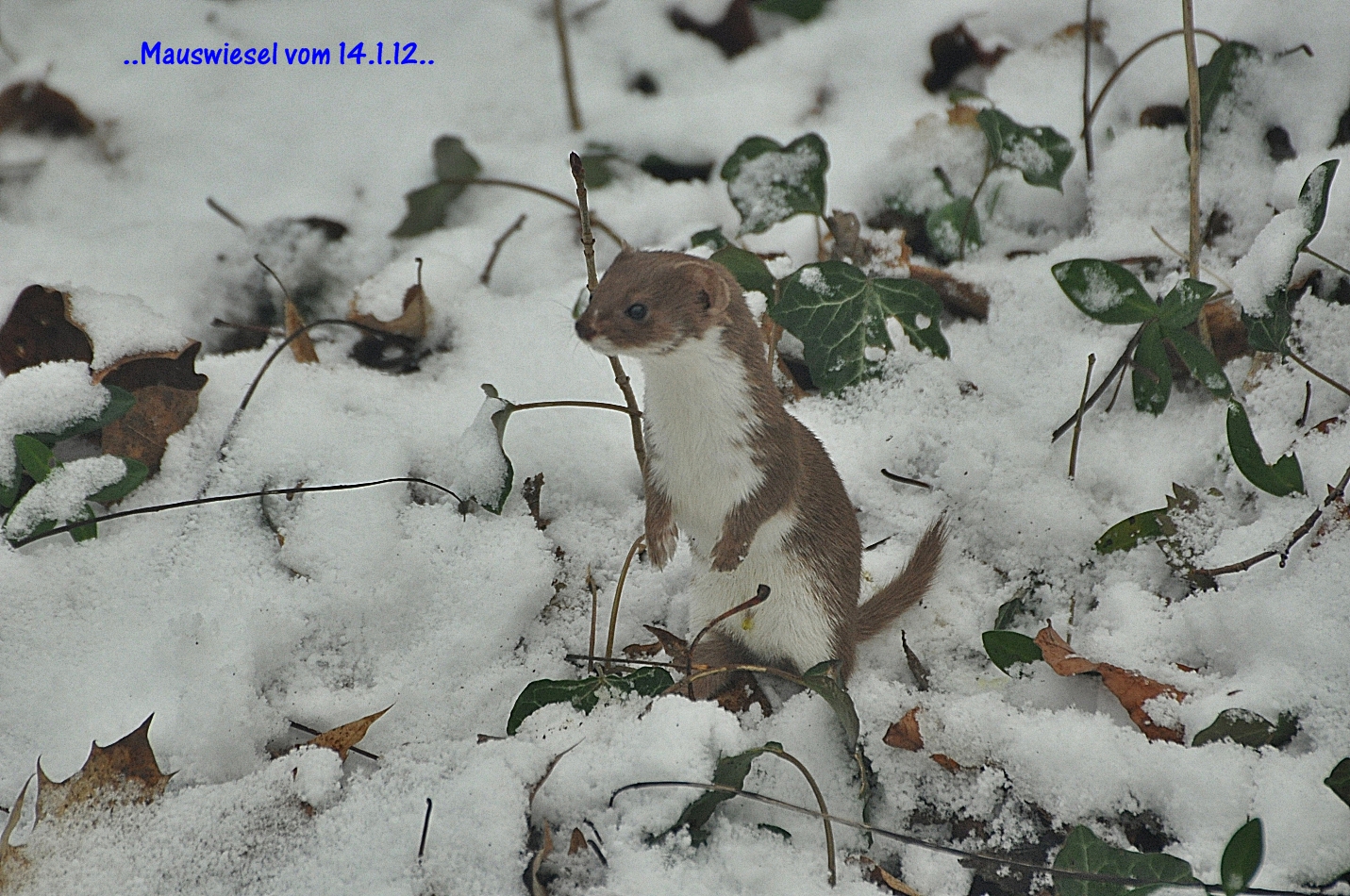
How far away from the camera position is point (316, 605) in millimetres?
2016

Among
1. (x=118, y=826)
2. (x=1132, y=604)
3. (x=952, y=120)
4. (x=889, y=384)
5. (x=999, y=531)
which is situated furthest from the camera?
(x=952, y=120)

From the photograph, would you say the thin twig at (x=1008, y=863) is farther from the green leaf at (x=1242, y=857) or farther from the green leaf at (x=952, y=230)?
the green leaf at (x=952, y=230)

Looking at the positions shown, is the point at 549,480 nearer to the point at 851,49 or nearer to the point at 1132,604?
the point at 1132,604

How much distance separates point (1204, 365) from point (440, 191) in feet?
6.94

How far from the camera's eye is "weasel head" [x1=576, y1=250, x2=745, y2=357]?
5.57 ft

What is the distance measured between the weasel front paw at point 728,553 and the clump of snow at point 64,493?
4.01 feet

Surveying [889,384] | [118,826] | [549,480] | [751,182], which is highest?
[751,182]

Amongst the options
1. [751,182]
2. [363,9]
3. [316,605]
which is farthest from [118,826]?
[363,9]

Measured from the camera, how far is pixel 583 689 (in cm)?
180

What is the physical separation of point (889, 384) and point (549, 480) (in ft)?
2.84

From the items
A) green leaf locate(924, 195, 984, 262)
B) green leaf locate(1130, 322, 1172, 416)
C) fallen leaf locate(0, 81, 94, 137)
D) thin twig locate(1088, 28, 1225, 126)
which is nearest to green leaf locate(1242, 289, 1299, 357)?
green leaf locate(1130, 322, 1172, 416)

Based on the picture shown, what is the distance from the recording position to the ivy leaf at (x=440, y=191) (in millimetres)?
2969

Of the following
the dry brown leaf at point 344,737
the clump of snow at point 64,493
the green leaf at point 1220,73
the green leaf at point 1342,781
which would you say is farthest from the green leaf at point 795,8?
the green leaf at point 1342,781

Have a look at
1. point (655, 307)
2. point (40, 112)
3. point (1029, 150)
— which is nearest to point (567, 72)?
point (1029, 150)
